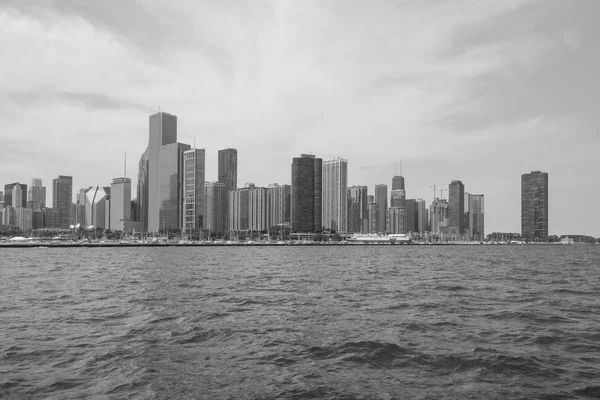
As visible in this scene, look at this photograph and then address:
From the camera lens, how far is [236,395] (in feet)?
56.4

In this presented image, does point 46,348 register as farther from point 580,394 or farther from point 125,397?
point 580,394

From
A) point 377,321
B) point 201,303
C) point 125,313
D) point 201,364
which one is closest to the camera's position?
point 201,364

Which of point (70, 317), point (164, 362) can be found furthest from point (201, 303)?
point (164, 362)

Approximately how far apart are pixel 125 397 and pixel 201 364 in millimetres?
4605

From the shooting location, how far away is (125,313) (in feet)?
115

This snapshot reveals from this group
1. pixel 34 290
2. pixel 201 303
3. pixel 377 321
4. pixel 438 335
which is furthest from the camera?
pixel 34 290

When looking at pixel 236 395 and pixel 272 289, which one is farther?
pixel 272 289

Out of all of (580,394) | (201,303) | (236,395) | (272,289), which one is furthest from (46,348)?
(272,289)

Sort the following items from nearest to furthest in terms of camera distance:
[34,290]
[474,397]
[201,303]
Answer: [474,397]
[201,303]
[34,290]

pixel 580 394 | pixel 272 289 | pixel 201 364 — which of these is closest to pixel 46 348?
pixel 201 364

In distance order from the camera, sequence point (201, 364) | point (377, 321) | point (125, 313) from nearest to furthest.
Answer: point (201, 364)
point (377, 321)
point (125, 313)

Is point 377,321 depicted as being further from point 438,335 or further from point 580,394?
point 580,394

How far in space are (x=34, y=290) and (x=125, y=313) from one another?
22.6 metres

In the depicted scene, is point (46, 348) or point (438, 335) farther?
point (438, 335)
